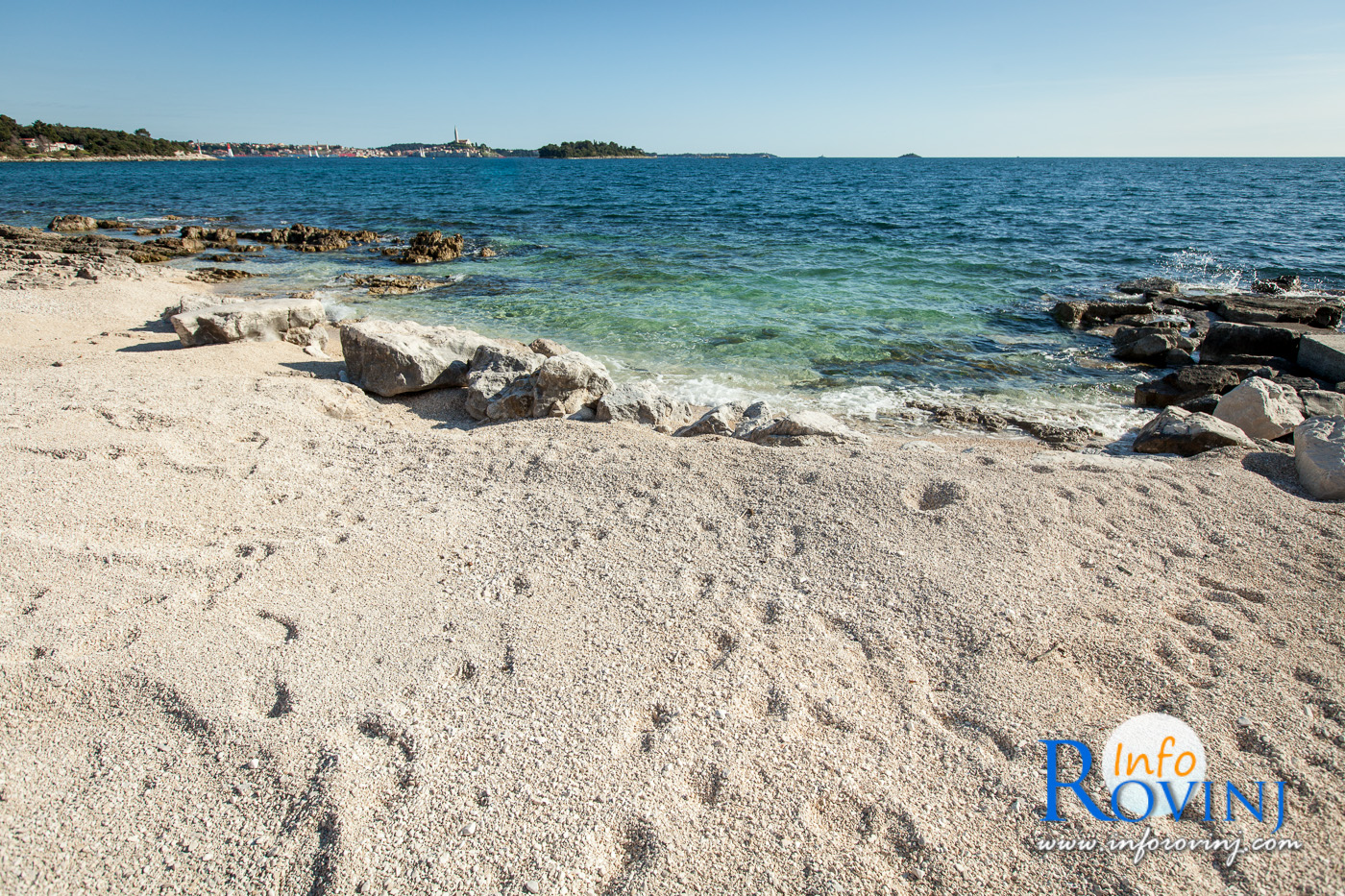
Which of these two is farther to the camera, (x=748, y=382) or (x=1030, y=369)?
(x=1030, y=369)

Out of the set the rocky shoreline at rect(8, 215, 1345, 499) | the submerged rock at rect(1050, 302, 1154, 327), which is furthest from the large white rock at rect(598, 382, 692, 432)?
the submerged rock at rect(1050, 302, 1154, 327)

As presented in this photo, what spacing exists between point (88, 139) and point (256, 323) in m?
124

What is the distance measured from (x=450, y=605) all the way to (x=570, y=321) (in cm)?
816

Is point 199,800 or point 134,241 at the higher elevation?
point 134,241

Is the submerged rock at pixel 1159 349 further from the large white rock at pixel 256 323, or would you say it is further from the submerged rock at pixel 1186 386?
the large white rock at pixel 256 323

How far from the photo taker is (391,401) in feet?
21.6

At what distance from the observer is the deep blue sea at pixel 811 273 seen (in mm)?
8635

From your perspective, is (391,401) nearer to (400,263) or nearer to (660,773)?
(660,773)

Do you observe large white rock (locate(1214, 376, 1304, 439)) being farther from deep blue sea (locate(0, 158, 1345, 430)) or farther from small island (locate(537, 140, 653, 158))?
small island (locate(537, 140, 653, 158))

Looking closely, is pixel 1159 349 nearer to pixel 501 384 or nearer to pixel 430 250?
pixel 501 384

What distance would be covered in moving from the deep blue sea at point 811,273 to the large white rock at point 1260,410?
100cm

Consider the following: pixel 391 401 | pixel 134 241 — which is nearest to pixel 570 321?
pixel 391 401

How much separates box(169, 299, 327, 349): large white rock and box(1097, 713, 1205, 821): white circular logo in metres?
8.69

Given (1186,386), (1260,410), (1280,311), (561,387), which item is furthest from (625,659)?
(1280,311)
